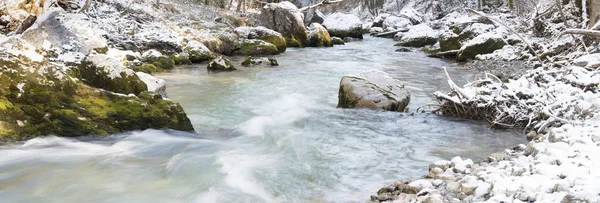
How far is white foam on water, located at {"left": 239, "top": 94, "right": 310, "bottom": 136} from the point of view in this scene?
21.6 ft

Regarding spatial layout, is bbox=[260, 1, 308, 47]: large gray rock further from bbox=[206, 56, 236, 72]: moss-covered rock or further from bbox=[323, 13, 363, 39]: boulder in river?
bbox=[206, 56, 236, 72]: moss-covered rock

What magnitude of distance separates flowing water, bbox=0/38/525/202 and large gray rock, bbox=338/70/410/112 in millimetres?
246

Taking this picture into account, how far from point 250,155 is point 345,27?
2345 cm

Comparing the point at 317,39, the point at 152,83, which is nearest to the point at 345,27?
the point at 317,39

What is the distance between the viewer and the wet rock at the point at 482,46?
48.5ft

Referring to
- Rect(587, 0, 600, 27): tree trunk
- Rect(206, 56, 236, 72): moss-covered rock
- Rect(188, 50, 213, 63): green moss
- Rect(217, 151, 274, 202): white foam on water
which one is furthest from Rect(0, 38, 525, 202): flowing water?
Rect(188, 50, 213, 63): green moss

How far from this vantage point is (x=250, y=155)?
5258mm

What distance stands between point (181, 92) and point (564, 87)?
22.7 feet

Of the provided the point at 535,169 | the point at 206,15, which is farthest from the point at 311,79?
the point at 206,15

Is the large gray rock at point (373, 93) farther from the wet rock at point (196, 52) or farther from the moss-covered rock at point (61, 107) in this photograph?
the wet rock at point (196, 52)

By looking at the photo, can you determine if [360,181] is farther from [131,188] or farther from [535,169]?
[131,188]

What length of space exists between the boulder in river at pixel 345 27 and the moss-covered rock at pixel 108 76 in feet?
72.5

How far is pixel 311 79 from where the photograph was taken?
11.6 meters

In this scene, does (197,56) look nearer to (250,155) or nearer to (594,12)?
(250,155)
